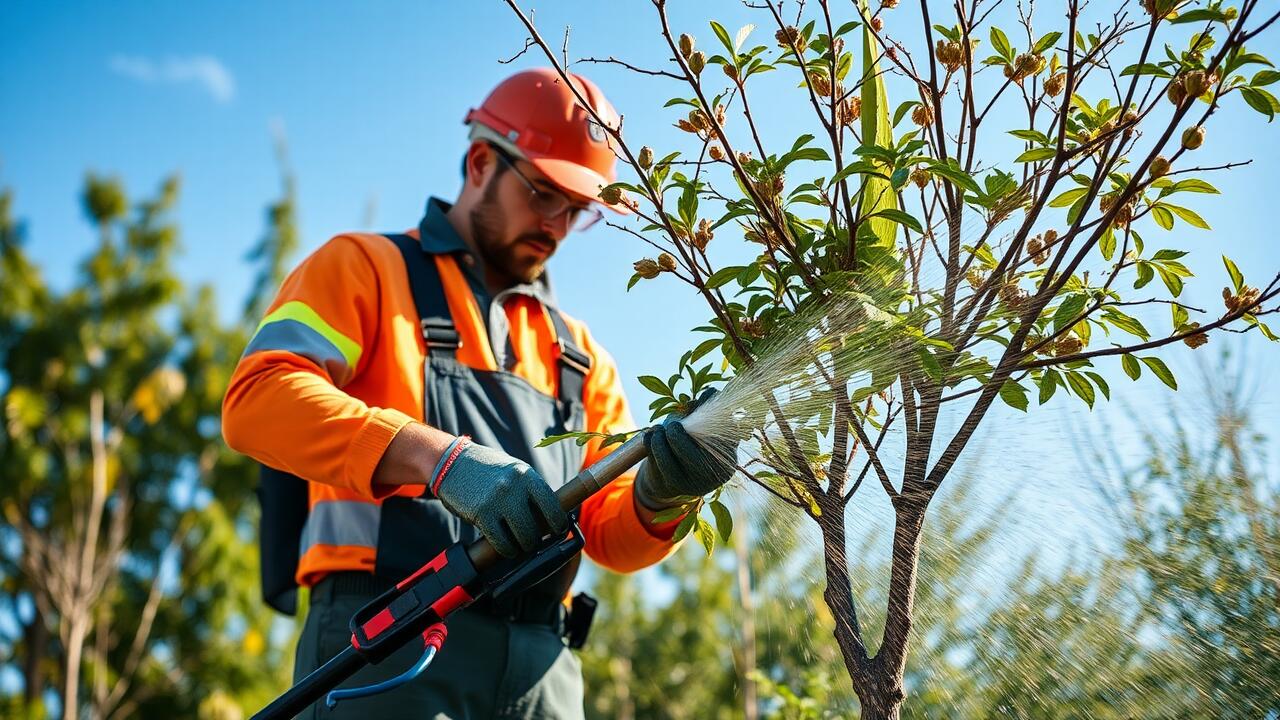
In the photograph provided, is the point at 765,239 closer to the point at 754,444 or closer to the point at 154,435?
the point at 754,444

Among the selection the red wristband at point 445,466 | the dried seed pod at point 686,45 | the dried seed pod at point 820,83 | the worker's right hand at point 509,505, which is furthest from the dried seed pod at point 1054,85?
the red wristband at point 445,466

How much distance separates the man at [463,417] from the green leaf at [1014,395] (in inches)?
20.7

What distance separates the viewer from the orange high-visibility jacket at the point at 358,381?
7.33 feet

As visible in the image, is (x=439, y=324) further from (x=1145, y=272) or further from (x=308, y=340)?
(x=1145, y=272)

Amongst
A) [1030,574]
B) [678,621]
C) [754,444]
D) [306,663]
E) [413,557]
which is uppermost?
[754,444]

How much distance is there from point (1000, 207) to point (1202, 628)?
0.73 meters

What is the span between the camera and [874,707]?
1772 mm

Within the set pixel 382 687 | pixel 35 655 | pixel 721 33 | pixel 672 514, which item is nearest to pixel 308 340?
pixel 382 687

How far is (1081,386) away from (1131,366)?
10 cm

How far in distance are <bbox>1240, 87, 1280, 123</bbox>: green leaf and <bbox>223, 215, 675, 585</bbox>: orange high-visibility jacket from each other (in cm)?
150

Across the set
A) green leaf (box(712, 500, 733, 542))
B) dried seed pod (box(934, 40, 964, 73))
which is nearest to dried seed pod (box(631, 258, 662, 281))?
green leaf (box(712, 500, 733, 542))

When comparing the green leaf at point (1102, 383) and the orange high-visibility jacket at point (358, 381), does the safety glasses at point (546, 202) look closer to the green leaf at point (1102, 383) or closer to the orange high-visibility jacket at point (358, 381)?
the orange high-visibility jacket at point (358, 381)

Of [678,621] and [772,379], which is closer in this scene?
[772,379]

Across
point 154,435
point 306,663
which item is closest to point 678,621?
point 154,435
